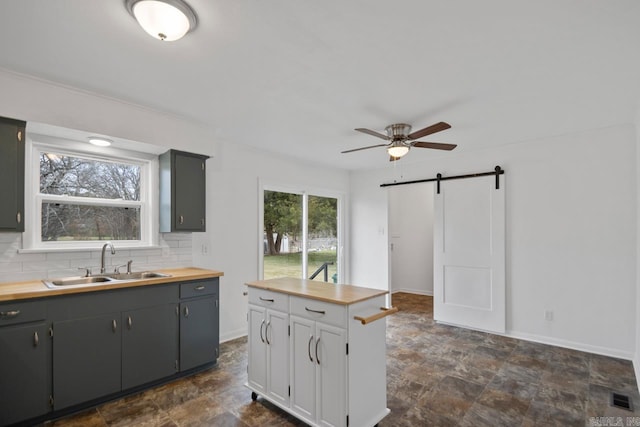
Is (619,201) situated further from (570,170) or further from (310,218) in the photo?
(310,218)

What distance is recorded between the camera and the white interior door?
4.31 meters

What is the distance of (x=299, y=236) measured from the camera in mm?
5371

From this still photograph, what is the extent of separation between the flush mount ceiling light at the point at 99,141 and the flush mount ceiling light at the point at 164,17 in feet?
5.03

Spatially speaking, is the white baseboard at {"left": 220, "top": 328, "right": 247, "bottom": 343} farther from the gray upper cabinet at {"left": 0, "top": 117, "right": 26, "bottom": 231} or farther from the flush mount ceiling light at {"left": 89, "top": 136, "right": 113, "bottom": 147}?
the flush mount ceiling light at {"left": 89, "top": 136, "right": 113, "bottom": 147}

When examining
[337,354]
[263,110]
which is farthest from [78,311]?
[263,110]

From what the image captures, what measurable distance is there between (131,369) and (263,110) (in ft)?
8.16

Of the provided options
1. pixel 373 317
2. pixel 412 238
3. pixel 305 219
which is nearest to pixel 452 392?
pixel 373 317

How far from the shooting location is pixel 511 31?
184cm

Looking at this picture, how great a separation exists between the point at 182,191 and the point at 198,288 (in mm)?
1021

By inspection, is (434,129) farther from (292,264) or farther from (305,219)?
(292,264)

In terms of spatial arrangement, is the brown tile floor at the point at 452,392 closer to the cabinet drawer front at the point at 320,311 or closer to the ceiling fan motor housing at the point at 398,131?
the cabinet drawer front at the point at 320,311

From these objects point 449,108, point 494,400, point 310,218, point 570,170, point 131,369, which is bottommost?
point 494,400

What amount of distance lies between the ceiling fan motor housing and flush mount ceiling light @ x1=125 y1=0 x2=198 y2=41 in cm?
211

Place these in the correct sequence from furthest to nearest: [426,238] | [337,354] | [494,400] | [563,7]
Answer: [426,238], [494,400], [337,354], [563,7]
